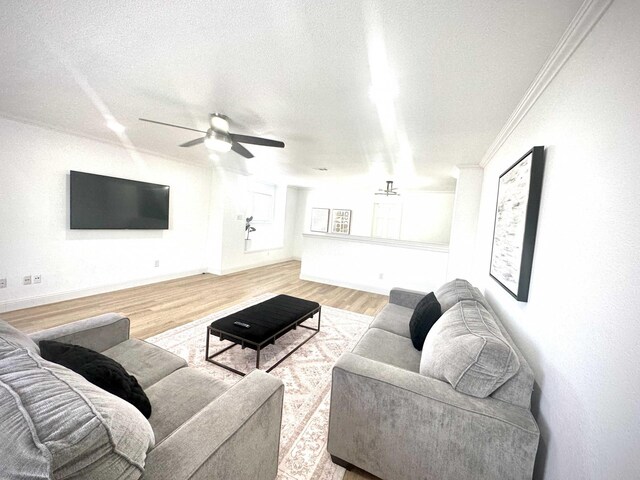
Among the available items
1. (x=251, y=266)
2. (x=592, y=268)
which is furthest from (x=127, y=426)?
(x=251, y=266)

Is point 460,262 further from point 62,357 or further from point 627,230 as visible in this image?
point 62,357

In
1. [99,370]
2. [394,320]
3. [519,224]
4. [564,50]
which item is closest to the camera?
[99,370]

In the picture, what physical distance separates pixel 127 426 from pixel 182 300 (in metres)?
3.57

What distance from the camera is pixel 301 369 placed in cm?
236

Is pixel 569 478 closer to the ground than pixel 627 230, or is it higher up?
A: closer to the ground

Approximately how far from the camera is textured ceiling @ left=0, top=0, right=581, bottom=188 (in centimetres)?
128

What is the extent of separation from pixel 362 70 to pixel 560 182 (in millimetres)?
1255

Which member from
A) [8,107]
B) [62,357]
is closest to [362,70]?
[62,357]

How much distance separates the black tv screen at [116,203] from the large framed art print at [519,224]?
15.7 feet

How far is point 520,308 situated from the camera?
165cm

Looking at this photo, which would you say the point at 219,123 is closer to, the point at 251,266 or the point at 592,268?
the point at 592,268

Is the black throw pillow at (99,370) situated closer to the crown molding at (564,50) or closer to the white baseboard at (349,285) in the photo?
the crown molding at (564,50)

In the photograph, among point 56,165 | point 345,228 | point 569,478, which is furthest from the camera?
point 345,228

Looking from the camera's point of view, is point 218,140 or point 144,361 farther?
point 218,140
